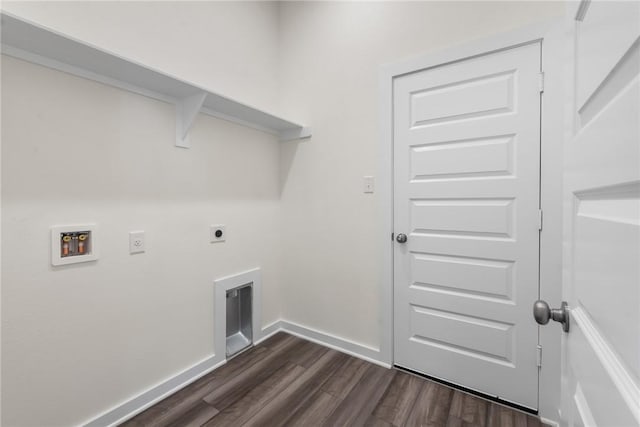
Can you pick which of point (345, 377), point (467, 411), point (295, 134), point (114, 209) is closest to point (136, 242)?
point (114, 209)

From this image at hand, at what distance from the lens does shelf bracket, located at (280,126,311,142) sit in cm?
221

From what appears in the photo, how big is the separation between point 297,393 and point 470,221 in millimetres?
1431

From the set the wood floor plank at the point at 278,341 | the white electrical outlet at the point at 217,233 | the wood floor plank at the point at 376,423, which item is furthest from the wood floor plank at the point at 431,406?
the white electrical outlet at the point at 217,233

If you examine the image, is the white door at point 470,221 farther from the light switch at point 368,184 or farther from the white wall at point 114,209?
the white wall at point 114,209

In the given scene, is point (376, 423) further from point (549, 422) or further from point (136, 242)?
point (136, 242)

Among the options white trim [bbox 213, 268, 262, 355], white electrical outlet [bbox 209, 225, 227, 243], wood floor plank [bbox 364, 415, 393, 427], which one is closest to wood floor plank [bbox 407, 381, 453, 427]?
wood floor plank [bbox 364, 415, 393, 427]

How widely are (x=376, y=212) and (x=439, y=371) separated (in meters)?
1.07

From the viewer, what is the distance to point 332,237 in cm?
214

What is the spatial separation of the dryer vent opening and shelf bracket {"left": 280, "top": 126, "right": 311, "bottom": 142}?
1227 millimetres

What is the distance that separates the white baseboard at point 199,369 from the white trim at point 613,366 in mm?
1614

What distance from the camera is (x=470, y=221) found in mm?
1598

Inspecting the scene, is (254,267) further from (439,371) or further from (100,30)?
(100,30)

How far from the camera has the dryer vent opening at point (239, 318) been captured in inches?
80.6

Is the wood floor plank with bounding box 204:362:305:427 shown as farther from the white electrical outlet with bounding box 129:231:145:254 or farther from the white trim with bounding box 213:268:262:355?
the white electrical outlet with bounding box 129:231:145:254
